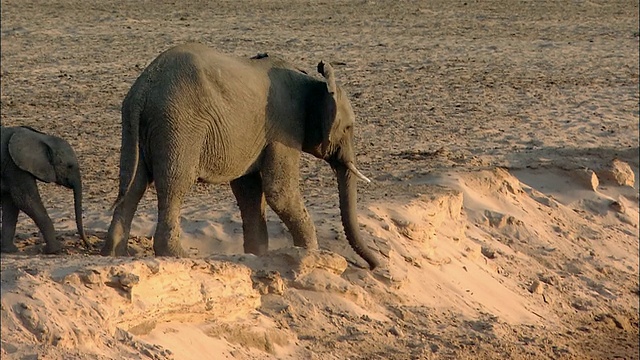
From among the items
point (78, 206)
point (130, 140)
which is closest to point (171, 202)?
point (130, 140)

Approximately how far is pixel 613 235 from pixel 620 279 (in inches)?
33.1

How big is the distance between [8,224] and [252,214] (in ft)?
5.23

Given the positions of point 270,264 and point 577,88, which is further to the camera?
point 577,88

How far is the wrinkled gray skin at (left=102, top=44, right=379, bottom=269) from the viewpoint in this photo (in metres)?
9.59

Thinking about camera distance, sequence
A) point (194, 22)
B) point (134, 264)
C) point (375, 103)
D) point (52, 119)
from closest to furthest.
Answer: point (134, 264)
point (52, 119)
point (375, 103)
point (194, 22)

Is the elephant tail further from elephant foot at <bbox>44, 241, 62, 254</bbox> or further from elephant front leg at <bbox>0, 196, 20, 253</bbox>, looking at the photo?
elephant front leg at <bbox>0, 196, 20, 253</bbox>

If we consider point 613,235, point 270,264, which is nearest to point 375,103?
point 613,235

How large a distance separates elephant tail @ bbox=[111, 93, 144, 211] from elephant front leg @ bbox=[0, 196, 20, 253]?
33.8 inches

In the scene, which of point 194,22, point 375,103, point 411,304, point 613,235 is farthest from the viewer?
point 194,22

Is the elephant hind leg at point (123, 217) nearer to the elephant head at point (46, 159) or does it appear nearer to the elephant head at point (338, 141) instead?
the elephant head at point (46, 159)

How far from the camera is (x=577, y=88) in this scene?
1980cm

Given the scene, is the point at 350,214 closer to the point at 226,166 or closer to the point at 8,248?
the point at 226,166

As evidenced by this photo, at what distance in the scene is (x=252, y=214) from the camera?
10.7 metres

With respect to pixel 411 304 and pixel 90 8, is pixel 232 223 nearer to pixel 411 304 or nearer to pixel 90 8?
pixel 411 304
